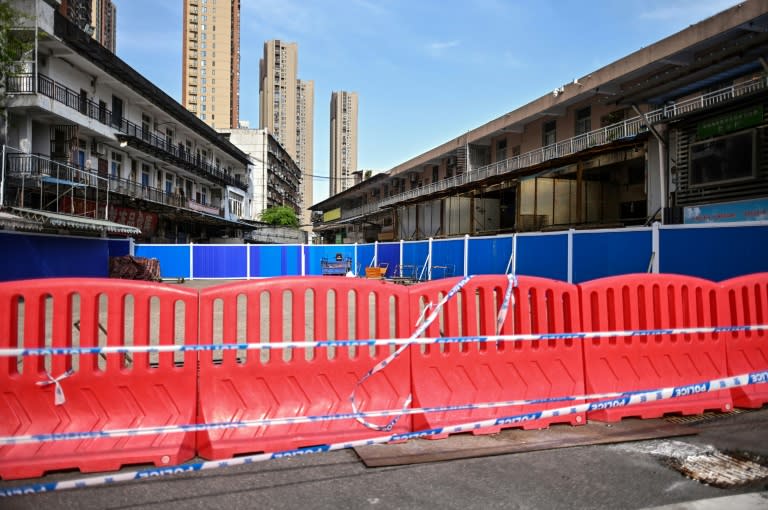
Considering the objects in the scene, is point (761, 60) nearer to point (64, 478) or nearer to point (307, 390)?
point (307, 390)

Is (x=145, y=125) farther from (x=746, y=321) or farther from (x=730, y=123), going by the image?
(x=746, y=321)

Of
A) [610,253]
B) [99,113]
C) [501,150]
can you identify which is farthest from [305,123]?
[610,253]

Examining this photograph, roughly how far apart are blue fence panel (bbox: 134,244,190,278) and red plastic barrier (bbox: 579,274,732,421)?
29.0 metres

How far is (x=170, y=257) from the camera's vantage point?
96.8 feet

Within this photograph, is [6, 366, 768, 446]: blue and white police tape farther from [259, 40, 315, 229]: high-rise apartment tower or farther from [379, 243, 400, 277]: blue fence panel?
[259, 40, 315, 229]: high-rise apartment tower

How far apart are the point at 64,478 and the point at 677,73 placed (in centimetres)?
1685

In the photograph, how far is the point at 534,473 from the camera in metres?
3.41

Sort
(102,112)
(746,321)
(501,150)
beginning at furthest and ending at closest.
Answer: (501,150)
(102,112)
(746,321)

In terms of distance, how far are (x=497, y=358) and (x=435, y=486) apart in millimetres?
1575

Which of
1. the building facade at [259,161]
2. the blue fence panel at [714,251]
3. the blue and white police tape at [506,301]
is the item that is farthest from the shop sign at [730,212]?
the building facade at [259,161]

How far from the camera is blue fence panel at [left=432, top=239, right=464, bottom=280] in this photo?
2138cm

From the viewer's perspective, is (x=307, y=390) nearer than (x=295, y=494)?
No

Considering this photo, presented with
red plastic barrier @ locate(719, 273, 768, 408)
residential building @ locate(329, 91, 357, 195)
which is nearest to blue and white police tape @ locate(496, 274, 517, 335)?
red plastic barrier @ locate(719, 273, 768, 408)

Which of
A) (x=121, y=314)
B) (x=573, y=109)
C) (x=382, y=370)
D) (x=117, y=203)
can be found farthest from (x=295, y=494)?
(x=117, y=203)
